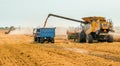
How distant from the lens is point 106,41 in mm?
40094

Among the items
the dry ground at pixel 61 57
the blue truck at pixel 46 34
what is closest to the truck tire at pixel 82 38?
the blue truck at pixel 46 34

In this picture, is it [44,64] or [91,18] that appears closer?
[44,64]

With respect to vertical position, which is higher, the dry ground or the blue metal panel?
the blue metal panel

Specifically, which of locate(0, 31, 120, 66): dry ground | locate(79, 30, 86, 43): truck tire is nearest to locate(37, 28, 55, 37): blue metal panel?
locate(79, 30, 86, 43): truck tire

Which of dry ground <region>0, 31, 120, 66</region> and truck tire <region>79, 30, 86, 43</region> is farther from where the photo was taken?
truck tire <region>79, 30, 86, 43</region>

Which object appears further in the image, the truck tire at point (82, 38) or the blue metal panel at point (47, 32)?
the blue metal panel at point (47, 32)

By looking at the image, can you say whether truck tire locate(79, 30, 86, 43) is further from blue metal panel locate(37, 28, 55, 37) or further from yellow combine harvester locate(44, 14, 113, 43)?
blue metal panel locate(37, 28, 55, 37)

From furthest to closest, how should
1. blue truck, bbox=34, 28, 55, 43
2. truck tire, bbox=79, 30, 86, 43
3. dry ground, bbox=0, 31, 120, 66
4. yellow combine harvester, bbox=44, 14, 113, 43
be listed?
blue truck, bbox=34, 28, 55, 43 < truck tire, bbox=79, 30, 86, 43 < yellow combine harvester, bbox=44, 14, 113, 43 < dry ground, bbox=0, 31, 120, 66

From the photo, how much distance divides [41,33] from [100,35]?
23.3 feet

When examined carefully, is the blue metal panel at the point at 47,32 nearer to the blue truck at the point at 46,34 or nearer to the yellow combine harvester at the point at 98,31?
the blue truck at the point at 46,34

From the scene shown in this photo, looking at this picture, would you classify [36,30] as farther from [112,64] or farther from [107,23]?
[112,64]

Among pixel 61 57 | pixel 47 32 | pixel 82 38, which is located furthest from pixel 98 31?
pixel 61 57

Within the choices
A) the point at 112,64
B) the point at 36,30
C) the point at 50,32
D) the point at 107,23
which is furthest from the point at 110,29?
the point at 112,64

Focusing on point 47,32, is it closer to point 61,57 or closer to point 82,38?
point 82,38
